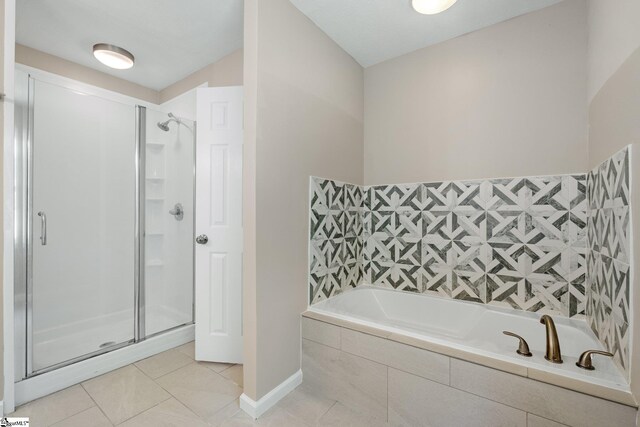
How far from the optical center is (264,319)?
1.56 metres

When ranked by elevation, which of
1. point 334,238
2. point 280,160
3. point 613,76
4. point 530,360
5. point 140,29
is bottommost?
point 530,360

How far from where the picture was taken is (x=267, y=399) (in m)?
1.54

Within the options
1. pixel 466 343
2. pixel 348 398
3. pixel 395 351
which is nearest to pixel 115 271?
pixel 348 398

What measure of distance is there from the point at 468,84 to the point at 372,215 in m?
1.27

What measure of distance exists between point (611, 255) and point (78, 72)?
13.7ft

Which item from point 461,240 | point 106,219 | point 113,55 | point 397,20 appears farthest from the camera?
point 106,219

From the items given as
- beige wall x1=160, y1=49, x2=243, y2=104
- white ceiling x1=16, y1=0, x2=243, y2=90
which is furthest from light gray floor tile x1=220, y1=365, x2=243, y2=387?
white ceiling x1=16, y1=0, x2=243, y2=90

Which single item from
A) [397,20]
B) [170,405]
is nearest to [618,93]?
[397,20]

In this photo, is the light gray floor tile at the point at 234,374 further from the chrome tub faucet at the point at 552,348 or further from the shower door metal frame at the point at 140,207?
the chrome tub faucet at the point at 552,348

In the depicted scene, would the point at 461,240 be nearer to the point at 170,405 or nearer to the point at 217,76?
the point at 170,405

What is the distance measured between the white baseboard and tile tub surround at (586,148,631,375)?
1623mm

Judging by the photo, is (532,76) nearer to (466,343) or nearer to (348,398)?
(466,343)

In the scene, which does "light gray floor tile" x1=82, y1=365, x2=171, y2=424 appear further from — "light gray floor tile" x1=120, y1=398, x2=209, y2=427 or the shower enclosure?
the shower enclosure

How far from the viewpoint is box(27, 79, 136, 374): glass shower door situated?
2092 mm
